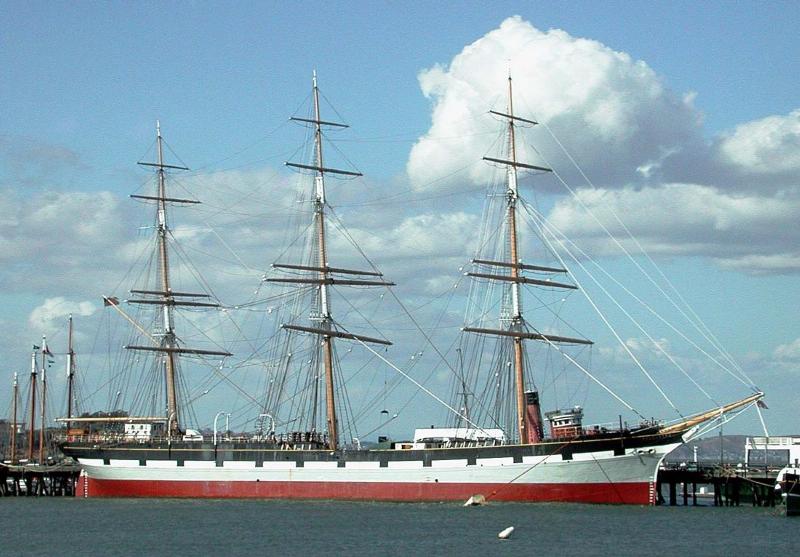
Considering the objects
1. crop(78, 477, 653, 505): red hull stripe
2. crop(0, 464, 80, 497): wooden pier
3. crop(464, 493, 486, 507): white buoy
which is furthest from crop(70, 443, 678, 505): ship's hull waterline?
crop(0, 464, 80, 497): wooden pier

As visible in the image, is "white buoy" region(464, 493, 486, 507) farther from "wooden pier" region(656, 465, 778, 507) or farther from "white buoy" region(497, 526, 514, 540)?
"white buoy" region(497, 526, 514, 540)

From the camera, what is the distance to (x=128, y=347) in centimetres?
9050

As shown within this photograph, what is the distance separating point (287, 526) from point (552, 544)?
1398 centimetres

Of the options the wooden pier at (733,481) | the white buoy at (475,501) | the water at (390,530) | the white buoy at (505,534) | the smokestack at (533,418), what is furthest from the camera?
the wooden pier at (733,481)

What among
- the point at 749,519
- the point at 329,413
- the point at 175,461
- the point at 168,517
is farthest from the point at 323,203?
the point at 749,519

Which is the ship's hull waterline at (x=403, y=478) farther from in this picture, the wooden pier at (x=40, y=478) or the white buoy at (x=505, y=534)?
the white buoy at (x=505, y=534)

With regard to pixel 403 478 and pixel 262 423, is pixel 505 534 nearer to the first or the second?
pixel 403 478

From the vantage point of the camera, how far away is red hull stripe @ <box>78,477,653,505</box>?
68.1 metres

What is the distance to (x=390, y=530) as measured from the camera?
5691cm

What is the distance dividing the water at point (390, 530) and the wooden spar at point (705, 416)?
4417 mm

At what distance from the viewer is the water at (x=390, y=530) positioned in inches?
A: 1988

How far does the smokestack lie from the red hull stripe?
399cm

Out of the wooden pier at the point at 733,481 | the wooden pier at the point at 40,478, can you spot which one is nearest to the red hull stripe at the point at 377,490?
the wooden pier at the point at 733,481

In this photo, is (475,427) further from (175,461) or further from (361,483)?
(175,461)
